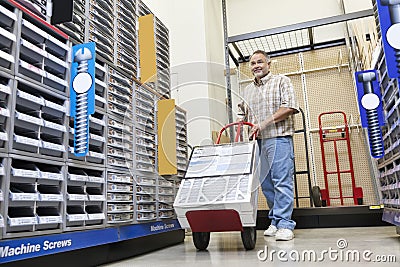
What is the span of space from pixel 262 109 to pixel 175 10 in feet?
6.72

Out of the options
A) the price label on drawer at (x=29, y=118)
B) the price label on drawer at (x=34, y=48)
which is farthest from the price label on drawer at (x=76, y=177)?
the price label on drawer at (x=34, y=48)

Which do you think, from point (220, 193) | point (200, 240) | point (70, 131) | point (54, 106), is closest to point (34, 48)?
point (54, 106)

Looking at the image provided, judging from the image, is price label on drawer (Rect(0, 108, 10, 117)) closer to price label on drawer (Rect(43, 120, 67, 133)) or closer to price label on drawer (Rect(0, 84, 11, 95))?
price label on drawer (Rect(0, 84, 11, 95))

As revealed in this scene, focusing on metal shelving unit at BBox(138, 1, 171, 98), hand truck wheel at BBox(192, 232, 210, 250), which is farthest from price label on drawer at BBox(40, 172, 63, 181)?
metal shelving unit at BBox(138, 1, 171, 98)

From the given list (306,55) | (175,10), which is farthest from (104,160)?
(306,55)

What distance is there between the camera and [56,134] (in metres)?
1.39

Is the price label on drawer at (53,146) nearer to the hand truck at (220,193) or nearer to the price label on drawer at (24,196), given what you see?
the price label on drawer at (24,196)

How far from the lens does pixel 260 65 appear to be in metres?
2.52

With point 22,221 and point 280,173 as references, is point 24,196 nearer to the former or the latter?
point 22,221

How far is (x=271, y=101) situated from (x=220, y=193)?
985 mm

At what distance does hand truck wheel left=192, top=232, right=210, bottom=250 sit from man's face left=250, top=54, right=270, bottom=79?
Answer: 46.6 inches

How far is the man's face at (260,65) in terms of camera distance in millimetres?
2525

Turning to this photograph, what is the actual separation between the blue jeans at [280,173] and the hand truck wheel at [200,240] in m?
0.59

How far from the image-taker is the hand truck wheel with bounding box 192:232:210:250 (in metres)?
1.92
